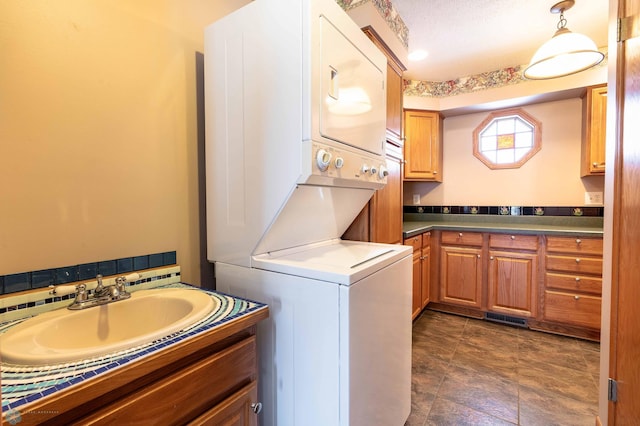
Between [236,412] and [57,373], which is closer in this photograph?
[57,373]

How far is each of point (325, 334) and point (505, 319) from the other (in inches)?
102

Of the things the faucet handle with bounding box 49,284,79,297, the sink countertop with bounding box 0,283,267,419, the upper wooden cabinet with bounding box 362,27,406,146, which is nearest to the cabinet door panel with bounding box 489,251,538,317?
the upper wooden cabinet with bounding box 362,27,406,146

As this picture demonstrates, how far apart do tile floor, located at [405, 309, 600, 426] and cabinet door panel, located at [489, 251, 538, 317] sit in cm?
21

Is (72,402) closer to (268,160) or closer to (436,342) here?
(268,160)

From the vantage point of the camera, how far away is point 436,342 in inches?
99.4

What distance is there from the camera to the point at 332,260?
4.10ft

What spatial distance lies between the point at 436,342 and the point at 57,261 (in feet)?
8.40

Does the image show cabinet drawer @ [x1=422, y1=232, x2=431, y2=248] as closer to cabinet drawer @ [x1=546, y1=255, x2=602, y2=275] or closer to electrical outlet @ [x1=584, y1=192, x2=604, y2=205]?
cabinet drawer @ [x1=546, y1=255, x2=602, y2=275]

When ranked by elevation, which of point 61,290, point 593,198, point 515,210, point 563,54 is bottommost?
point 61,290

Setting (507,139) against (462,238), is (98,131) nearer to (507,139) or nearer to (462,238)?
(462,238)

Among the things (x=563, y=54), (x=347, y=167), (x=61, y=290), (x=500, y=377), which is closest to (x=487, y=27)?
(x=563, y=54)

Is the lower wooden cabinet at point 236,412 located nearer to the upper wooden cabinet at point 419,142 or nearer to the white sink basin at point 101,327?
the white sink basin at point 101,327

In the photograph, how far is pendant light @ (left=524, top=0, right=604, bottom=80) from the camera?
1648 mm

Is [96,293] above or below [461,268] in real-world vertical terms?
above
